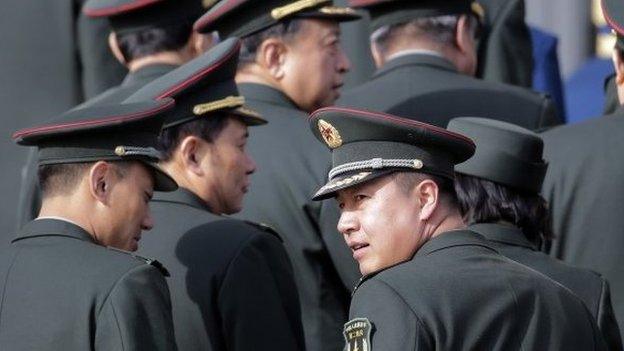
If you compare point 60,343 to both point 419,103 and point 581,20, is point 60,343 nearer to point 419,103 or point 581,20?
point 419,103

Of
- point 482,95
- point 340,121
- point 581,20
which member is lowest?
point 581,20

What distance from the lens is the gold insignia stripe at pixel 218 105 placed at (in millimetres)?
5473

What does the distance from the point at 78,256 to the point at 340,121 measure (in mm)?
780

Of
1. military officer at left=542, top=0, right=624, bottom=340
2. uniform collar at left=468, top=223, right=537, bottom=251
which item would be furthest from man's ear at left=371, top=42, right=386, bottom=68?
uniform collar at left=468, top=223, right=537, bottom=251

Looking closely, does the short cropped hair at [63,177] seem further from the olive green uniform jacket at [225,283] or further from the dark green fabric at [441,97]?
the dark green fabric at [441,97]

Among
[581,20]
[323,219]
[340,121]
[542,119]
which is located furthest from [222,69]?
[581,20]

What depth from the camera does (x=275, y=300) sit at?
5188mm

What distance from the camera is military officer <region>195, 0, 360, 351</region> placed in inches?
228

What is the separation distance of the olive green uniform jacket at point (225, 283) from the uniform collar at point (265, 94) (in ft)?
2.98

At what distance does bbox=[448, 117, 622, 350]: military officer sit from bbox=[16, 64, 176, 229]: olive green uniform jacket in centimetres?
165

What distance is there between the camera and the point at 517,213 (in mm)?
4988

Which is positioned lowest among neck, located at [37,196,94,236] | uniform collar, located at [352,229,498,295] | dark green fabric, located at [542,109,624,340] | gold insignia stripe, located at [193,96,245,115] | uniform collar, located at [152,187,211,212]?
dark green fabric, located at [542,109,624,340]

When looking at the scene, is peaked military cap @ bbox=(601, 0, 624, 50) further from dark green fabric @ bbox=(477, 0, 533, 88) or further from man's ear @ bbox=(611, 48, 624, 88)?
dark green fabric @ bbox=(477, 0, 533, 88)

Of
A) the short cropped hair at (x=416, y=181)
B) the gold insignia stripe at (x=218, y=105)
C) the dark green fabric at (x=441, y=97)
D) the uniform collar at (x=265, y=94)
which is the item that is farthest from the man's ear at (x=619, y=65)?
the short cropped hair at (x=416, y=181)
